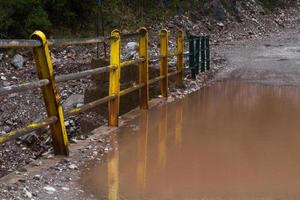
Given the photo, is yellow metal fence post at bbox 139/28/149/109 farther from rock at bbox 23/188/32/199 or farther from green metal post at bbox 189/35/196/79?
rock at bbox 23/188/32/199

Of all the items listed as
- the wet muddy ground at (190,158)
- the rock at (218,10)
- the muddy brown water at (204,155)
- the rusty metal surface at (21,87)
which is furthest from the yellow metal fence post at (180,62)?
the rock at (218,10)

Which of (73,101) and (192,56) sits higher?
(192,56)

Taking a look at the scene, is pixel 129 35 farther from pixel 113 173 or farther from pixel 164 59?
pixel 113 173

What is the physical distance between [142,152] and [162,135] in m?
0.85

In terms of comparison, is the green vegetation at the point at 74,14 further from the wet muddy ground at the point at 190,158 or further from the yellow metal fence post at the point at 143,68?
the yellow metal fence post at the point at 143,68

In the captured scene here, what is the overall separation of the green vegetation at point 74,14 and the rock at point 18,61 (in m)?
1.31

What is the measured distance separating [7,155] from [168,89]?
10.2 ft


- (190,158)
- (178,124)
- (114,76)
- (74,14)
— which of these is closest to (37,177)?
(190,158)

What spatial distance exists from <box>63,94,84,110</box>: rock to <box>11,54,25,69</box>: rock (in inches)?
116

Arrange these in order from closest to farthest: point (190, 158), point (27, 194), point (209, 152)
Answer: point (27, 194) → point (190, 158) → point (209, 152)

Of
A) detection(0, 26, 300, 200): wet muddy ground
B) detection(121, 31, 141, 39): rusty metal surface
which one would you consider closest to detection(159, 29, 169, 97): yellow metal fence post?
detection(0, 26, 300, 200): wet muddy ground

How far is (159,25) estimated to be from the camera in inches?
837

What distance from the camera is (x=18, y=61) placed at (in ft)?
49.8

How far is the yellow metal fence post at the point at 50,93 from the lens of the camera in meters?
5.20
